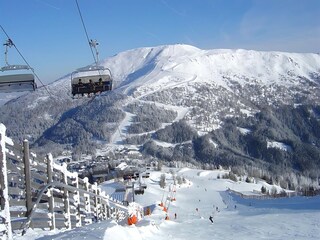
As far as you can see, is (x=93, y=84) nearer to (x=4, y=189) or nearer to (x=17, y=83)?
(x=17, y=83)

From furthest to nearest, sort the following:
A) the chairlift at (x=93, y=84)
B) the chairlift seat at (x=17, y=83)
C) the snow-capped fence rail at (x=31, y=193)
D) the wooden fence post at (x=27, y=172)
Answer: the chairlift at (x=93, y=84)
the chairlift seat at (x=17, y=83)
the wooden fence post at (x=27, y=172)
the snow-capped fence rail at (x=31, y=193)

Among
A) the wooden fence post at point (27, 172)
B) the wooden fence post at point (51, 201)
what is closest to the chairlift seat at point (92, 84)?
the wooden fence post at point (51, 201)

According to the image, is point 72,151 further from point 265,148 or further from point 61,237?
point 61,237

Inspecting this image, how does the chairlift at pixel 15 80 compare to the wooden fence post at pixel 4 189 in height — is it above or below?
above

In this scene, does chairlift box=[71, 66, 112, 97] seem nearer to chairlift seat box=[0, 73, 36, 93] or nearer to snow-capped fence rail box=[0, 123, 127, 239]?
chairlift seat box=[0, 73, 36, 93]

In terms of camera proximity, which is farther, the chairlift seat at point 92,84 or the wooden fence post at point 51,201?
the chairlift seat at point 92,84

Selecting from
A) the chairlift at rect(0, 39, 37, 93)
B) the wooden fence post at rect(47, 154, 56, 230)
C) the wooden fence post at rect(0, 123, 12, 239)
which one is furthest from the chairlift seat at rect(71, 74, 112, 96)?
the wooden fence post at rect(0, 123, 12, 239)

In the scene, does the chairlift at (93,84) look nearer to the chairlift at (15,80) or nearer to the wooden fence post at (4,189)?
the chairlift at (15,80)

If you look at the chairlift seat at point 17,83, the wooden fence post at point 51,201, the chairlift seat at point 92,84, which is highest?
the chairlift seat at point 92,84
